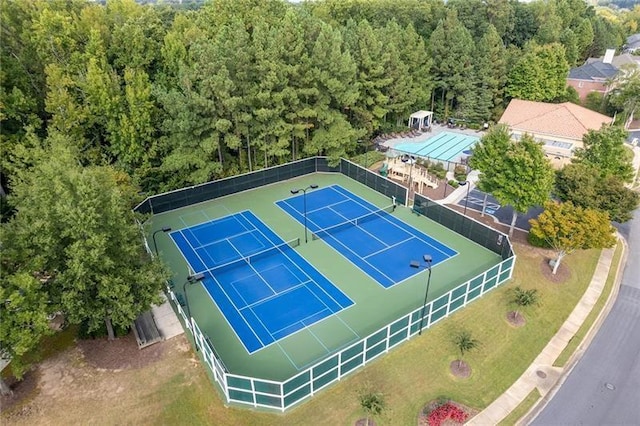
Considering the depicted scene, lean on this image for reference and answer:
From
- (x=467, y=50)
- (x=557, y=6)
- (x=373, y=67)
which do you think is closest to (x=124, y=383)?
(x=373, y=67)

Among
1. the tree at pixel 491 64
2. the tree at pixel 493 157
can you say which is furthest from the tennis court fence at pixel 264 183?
the tree at pixel 491 64

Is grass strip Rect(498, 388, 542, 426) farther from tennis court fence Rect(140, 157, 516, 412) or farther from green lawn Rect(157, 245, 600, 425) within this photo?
tennis court fence Rect(140, 157, 516, 412)

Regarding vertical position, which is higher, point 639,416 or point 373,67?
point 373,67

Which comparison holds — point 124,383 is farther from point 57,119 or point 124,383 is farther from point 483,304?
point 57,119

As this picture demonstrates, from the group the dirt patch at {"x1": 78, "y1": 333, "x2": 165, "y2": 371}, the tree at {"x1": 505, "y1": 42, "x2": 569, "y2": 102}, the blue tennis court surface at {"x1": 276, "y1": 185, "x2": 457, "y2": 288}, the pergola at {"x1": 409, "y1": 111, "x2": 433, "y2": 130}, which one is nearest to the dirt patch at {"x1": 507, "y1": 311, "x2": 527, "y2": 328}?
the blue tennis court surface at {"x1": 276, "y1": 185, "x2": 457, "y2": 288}

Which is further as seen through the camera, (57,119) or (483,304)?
(57,119)

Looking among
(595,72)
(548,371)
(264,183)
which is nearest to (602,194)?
(548,371)
